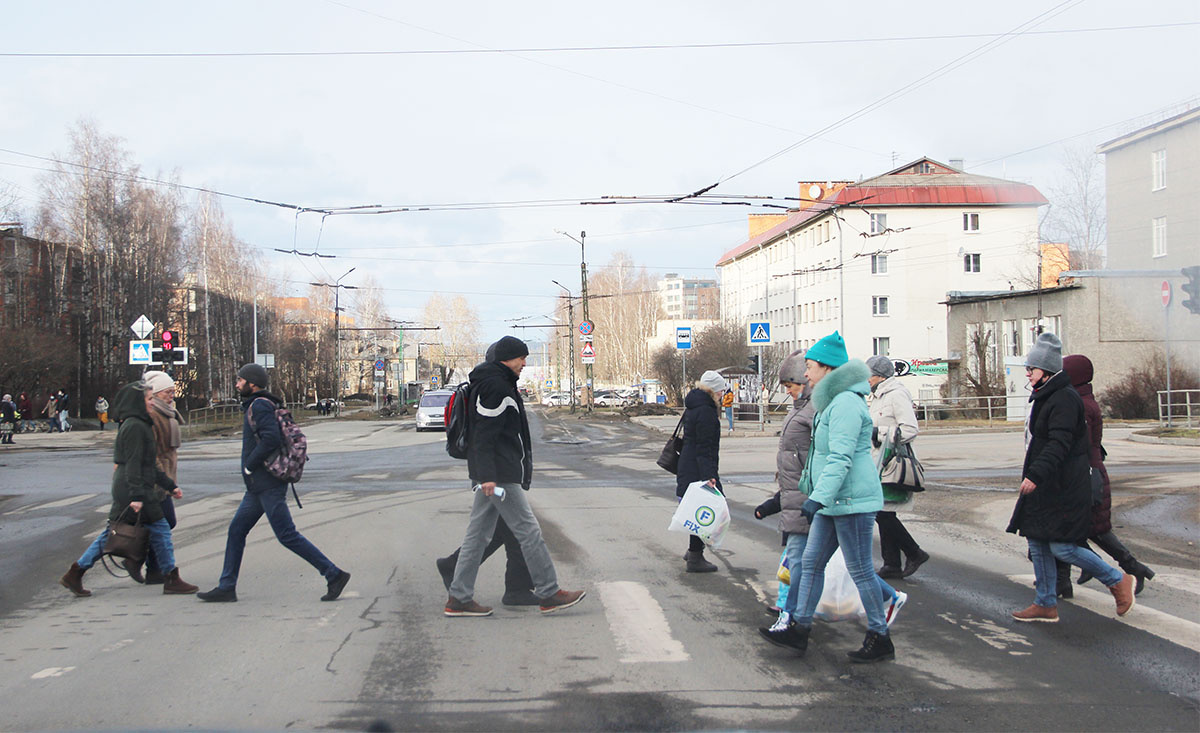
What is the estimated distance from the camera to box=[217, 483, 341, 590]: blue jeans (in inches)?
260

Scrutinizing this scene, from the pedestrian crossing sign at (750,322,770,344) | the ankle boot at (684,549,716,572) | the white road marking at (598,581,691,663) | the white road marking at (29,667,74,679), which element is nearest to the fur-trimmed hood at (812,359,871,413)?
the white road marking at (598,581,691,663)

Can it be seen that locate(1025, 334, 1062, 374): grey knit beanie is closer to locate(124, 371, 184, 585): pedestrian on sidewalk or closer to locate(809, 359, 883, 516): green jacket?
locate(809, 359, 883, 516): green jacket

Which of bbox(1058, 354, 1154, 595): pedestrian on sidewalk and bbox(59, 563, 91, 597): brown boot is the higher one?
bbox(1058, 354, 1154, 595): pedestrian on sidewalk

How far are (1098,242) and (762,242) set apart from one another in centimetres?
3981

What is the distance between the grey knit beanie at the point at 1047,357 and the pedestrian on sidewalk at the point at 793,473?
4.80 ft

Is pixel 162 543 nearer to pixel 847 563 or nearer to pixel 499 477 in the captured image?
pixel 499 477

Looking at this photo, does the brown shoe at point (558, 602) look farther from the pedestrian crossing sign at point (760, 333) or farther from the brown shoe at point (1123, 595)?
the pedestrian crossing sign at point (760, 333)

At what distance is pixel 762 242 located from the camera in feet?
246

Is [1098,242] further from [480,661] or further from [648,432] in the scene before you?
[480,661]

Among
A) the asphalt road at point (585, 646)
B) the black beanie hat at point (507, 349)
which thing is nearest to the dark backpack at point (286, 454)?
the asphalt road at point (585, 646)

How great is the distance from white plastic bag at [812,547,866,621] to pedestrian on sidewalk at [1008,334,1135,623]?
124cm

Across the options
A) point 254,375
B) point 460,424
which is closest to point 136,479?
point 254,375

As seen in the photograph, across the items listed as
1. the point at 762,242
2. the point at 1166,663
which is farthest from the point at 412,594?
the point at 762,242

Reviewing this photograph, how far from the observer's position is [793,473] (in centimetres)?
602
